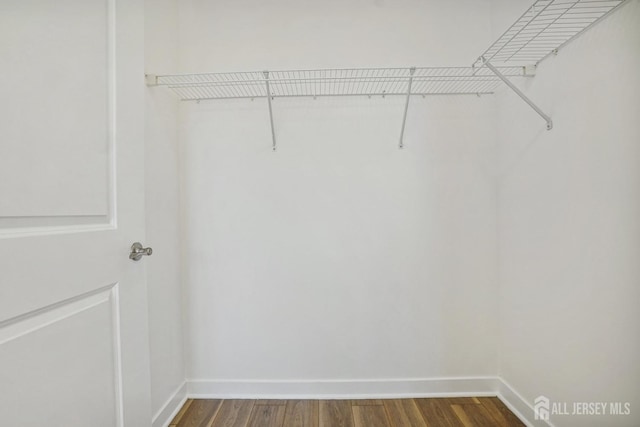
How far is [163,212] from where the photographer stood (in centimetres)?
148

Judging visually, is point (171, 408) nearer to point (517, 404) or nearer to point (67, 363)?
point (67, 363)

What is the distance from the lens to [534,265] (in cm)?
137

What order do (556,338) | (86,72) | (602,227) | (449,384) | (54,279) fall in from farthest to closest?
(449,384) < (556,338) < (602,227) < (86,72) < (54,279)

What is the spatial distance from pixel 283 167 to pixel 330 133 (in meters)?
0.34

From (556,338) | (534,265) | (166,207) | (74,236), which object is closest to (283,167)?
(166,207)

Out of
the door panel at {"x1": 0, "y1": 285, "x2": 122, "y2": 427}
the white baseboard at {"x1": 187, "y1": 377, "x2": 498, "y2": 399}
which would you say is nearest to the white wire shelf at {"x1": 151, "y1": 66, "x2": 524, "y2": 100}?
the door panel at {"x1": 0, "y1": 285, "x2": 122, "y2": 427}

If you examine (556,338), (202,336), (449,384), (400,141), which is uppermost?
(400,141)

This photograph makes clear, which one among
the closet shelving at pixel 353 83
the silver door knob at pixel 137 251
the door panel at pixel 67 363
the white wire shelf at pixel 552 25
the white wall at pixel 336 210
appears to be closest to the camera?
the door panel at pixel 67 363

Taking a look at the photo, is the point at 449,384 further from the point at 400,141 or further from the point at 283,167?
the point at 283,167

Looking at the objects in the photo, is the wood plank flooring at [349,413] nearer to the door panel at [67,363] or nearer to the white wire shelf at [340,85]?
the door panel at [67,363]

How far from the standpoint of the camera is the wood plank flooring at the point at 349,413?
1.44 m

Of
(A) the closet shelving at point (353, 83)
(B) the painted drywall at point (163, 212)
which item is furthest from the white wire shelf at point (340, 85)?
(B) the painted drywall at point (163, 212)

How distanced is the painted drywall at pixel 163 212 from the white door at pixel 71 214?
398 mm

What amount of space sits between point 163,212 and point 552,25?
6.72 feet
